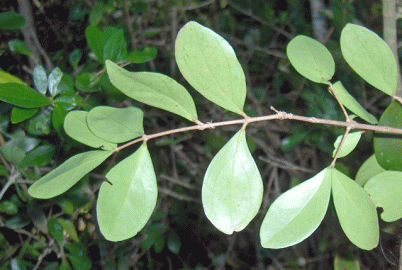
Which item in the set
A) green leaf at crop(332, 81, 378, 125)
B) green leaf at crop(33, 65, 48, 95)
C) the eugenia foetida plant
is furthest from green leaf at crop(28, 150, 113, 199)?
green leaf at crop(332, 81, 378, 125)

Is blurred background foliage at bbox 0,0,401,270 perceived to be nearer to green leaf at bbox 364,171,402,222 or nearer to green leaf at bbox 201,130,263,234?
green leaf at bbox 364,171,402,222

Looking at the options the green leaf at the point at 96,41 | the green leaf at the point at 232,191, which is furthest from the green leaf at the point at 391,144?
the green leaf at the point at 96,41

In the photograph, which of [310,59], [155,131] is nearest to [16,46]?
[155,131]

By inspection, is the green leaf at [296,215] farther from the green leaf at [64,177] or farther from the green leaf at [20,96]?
the green leaf at [20,96]

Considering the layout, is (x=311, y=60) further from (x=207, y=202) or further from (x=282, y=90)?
(x=282, y=90)

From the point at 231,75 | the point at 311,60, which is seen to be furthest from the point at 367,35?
the point at 231,75

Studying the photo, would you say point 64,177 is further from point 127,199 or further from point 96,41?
point 96,41
